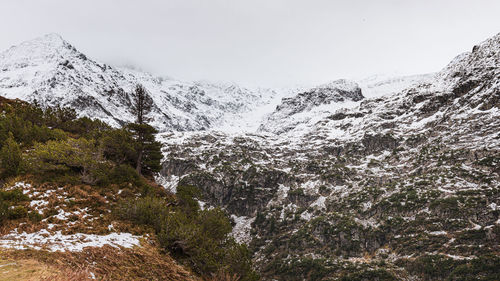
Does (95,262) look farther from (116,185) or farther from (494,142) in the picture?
(494,142)

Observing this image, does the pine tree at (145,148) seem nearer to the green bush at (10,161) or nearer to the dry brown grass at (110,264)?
the green bush at (10,161)

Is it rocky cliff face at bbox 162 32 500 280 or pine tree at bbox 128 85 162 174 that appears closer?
pine tree at bbox 128 85 162 174

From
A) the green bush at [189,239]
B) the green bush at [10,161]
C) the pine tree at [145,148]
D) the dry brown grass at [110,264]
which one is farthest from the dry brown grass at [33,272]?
the pine tree at [145,148]

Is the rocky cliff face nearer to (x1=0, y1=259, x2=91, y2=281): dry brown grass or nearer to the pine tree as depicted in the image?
the pine tree

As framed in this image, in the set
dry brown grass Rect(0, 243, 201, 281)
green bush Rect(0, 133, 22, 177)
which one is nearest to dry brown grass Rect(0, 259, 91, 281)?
dry brown grass Rect(0, 243, 201, 281)

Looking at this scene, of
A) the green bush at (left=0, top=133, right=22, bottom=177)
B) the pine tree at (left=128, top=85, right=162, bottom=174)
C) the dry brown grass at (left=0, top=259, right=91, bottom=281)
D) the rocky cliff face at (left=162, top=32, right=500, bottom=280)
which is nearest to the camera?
the dry brown grass at (left=0, top=259, right=91, bottom=281)

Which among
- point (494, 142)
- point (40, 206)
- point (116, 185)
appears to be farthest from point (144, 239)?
point (494, 142)

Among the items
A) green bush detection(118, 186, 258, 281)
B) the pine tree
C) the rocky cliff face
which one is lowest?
the rocky cliff face

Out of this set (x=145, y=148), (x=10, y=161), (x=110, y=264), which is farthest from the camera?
(x=145, y=148)

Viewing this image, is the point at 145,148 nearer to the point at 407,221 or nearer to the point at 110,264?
the point at 110,264

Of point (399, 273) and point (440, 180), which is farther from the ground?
point (440, 180)

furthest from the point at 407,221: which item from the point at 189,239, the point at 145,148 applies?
the point at 189,239

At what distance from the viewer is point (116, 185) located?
968 inches

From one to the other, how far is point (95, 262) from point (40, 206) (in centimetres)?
807
